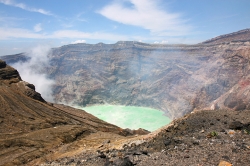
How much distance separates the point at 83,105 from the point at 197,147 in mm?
78689

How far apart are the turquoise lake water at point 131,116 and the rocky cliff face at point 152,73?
13.3 ft

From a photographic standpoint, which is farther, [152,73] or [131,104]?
[152,73]

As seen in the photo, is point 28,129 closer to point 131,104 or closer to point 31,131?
point 31,131

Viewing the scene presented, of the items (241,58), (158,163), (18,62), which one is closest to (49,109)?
(158,163)

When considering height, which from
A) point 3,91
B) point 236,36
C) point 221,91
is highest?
point 236,36

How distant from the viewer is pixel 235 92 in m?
43.2

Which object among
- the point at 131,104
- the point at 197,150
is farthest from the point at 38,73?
the point at 197,150

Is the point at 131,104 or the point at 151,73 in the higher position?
the point at 151,73

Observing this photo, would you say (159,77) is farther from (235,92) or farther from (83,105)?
(235,92)

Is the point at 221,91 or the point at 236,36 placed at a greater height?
the point at 236,36

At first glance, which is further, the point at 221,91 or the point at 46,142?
the point at 221,91

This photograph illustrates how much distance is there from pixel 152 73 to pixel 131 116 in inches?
1034

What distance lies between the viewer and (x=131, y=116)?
65812mm

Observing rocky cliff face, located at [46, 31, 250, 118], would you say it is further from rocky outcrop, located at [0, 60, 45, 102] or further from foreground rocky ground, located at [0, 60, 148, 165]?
rocky outcrop, located at [0, 60, 45, 102]
